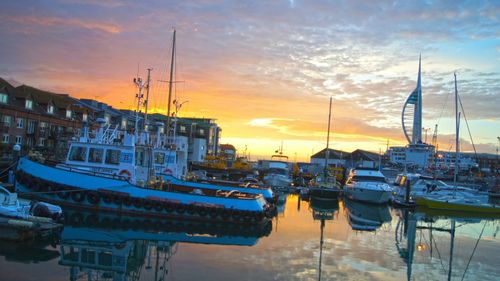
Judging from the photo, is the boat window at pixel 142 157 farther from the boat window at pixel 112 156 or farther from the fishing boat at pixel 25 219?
the fishing boat at pixel 25 219

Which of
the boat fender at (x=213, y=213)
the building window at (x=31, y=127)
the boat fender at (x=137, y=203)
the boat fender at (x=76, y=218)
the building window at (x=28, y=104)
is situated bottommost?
the boat fender at (x=76, y=218)

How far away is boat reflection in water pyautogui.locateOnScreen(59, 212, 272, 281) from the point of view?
40.5 ft

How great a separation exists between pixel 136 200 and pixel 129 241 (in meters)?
5.45

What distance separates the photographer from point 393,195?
3912 centimetres

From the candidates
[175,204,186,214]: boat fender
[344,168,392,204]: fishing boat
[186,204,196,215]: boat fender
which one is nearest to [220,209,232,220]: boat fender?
[186,204,196,215]: boat fender

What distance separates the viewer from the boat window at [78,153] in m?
23.2

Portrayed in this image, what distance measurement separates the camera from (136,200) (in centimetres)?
2128

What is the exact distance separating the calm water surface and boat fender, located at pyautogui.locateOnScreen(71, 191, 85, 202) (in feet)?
4.19

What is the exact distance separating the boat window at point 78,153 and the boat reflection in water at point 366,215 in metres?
14.7

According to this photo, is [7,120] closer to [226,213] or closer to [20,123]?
[20,123]

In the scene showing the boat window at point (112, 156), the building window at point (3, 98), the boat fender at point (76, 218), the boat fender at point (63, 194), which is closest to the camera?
the boat fender at point (76, 218)

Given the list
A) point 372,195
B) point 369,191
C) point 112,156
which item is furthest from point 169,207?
point 372,195

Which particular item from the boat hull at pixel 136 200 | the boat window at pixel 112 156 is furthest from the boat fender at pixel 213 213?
the boat window at pixel 112 156

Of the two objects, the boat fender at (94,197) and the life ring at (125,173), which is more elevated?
the life ring at (125,173)
